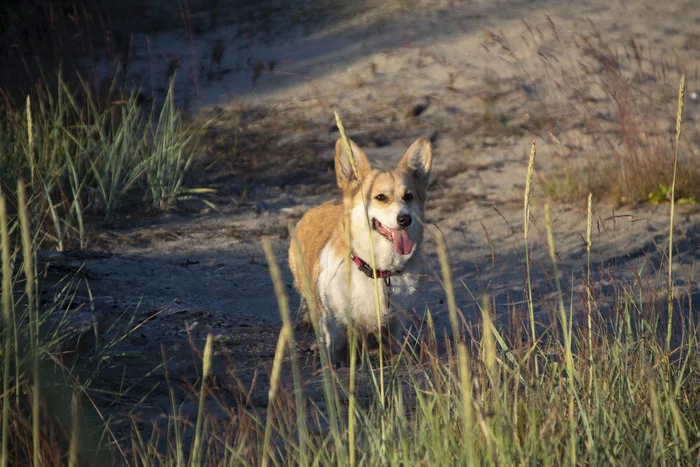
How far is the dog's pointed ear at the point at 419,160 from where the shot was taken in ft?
14.9

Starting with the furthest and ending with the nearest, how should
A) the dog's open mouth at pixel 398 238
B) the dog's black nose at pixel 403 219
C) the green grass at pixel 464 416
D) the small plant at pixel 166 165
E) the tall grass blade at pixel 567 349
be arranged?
the small plant at pixel 166 165 → the dog's open mouth at pixel 398 238 → the dog's black nose at pixel 403 219 → the green grass at pixel 464 416 → the tall grass blade at pixel 567 349

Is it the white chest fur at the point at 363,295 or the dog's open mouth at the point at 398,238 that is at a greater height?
the dog's open mouth at the point at 398,238

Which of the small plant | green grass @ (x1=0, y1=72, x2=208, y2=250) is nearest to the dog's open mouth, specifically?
green grass @ (x1=0, y1=72, x2=208, y2=250)

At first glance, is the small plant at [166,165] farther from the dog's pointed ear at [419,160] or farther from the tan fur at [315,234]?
the dog's pointed ear at [419,160]

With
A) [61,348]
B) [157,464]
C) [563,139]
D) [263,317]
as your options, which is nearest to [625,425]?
[157,464]

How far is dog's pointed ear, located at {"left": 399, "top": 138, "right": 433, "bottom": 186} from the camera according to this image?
14.9ft


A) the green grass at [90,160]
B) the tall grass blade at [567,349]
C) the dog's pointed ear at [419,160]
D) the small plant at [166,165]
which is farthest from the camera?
the small plant at [166,165]

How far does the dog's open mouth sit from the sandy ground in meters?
0.47

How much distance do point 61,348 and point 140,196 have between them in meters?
4.00

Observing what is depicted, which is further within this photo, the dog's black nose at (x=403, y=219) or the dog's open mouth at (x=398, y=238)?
the dog's open mouth at (x=398, y=238)

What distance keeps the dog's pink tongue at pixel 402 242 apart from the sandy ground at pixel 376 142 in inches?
18.4

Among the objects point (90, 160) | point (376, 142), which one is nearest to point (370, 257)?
point (90, 160)

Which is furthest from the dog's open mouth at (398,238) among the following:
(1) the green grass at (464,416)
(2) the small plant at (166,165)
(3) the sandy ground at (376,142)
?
(2) the small plant at (166,165)

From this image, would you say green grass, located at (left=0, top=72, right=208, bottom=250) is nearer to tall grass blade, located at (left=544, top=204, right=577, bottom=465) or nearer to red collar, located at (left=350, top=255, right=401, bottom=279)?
red collar, located at (left=350, top=255, right=401, bottom=279)
